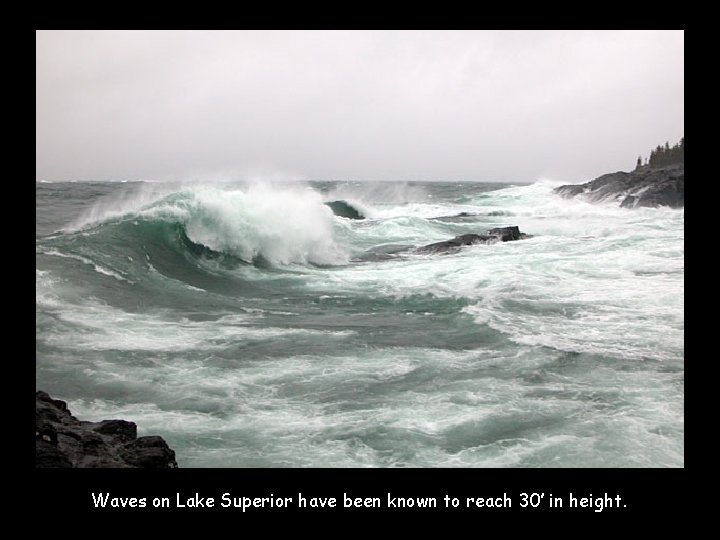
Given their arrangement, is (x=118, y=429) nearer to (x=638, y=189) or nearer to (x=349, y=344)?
(x=349, y=344)

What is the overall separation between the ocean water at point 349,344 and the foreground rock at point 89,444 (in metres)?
0.70

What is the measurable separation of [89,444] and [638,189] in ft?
138

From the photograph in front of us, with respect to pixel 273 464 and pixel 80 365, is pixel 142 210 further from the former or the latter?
pixel 273 464

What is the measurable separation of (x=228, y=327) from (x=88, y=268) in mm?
5293

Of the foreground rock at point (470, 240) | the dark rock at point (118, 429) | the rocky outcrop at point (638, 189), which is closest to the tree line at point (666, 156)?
the rocky outcrop at point (638, 189)

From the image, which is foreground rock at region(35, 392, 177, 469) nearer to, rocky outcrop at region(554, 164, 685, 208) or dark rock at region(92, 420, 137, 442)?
dark rock at region(92, 420, 137, 442)

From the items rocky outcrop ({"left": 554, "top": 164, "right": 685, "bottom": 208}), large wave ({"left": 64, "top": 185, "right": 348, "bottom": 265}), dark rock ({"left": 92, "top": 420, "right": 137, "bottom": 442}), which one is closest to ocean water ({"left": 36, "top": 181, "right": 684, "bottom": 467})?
large wave ({"left": 64, "top": 185, "right": 348, "bottom": 265})

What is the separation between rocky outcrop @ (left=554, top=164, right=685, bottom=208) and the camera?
36094 mm

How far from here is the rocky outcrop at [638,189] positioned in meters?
36.1

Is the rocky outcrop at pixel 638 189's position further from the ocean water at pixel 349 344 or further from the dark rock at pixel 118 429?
the dark rock at pixel 118 429

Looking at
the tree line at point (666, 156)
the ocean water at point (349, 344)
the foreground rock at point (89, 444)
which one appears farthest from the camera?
the tree line at point (666, 156)

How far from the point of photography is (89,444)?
5016 mm

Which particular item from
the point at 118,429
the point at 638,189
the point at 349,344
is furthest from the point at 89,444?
the point at 638,189

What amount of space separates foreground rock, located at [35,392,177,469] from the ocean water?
702 millimetres
